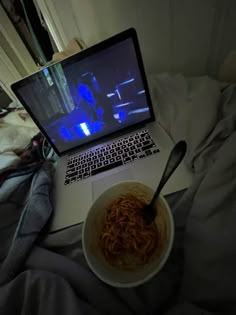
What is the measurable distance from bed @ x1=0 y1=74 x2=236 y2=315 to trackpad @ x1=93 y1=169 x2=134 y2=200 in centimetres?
12

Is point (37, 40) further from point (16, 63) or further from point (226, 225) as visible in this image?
point (226, 225)

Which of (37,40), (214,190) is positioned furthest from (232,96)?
(37,40)

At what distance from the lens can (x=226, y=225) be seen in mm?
312

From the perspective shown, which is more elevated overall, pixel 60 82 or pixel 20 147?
pixel 60 82

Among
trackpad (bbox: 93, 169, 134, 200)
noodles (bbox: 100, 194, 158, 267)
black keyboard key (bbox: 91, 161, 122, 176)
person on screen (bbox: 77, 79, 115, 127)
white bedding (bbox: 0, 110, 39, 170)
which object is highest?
person on screen (bbox: 77, 79, 115, 127)

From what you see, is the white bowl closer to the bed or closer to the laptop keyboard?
the bed

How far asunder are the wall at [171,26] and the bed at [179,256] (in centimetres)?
28

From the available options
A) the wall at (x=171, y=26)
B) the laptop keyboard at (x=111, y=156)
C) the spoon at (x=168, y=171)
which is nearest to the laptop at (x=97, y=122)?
the laptop keyboard at (x=111, y=156)

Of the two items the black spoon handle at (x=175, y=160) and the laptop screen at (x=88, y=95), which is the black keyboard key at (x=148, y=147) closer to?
the laptop screen at (x=88, y=95)

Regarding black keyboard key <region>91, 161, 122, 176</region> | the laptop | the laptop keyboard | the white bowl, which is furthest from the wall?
the white bowl

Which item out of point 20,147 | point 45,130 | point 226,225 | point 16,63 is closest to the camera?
point 226,225

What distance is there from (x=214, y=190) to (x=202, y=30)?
59 centimetres

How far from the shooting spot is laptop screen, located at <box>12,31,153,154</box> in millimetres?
464

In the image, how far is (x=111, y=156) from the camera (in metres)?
0.58
